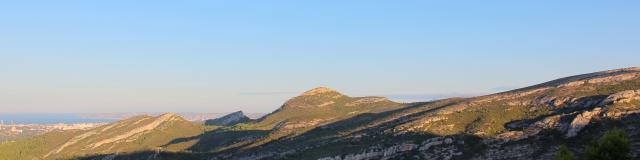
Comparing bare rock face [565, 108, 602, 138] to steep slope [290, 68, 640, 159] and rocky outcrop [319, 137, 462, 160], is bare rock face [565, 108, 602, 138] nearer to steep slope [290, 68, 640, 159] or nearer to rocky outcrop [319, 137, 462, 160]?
steep slope [290, 68, 640, 159]

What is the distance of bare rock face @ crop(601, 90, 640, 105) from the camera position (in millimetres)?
113713

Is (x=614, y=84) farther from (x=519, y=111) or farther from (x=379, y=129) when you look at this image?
(x=379, y=129)

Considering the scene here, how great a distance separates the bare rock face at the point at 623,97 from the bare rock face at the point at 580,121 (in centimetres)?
595

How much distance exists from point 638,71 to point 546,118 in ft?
153

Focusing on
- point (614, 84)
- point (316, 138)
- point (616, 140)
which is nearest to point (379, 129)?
point (316, 138)

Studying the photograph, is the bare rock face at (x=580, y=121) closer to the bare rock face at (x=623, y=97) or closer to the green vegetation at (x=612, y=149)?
the bare rock face at (x=623, y=97)

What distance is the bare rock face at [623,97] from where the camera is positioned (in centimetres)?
11371

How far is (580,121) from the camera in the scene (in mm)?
106375

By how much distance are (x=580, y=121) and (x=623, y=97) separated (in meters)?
14.7

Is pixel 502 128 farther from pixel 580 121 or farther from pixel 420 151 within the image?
pixel 420 151

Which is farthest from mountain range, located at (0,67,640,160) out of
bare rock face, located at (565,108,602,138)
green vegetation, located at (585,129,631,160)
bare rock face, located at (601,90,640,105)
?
green vegetation, located at (585,129,631,160)

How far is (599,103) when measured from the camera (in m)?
118

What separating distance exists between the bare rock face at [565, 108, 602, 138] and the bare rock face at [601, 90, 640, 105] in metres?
5.95

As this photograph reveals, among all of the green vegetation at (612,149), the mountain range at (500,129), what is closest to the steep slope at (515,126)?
the mountain range at (500,129)
